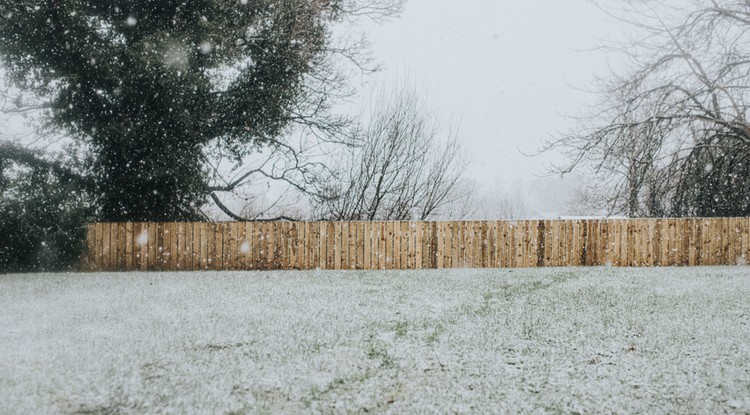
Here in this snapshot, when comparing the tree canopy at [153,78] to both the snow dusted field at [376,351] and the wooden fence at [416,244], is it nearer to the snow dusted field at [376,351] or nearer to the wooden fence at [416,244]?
the wooden fence at [416,244]

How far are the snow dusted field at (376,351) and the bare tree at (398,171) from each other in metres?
9.41

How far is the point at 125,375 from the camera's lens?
391 centimetres

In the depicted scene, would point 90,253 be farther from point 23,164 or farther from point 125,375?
point 125,375

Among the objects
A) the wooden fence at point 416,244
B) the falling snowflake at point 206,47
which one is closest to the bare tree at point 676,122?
the wooden fence at point 416,244

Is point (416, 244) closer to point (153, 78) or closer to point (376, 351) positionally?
point (153, 78)

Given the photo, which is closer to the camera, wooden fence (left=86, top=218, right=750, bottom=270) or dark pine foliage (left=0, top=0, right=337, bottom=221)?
dark pine foliage (left=0, top=0, right=337, bottom=221)

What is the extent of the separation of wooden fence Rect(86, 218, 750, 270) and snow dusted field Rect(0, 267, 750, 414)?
4.75 metres

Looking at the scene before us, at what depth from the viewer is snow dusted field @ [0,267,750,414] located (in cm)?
348

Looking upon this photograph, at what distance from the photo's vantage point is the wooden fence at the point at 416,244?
1305 cm

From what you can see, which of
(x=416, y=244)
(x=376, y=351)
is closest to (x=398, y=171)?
(x=416, y=244)

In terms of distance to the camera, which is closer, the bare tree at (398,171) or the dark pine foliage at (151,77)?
the dark pine foliage at (151,77)

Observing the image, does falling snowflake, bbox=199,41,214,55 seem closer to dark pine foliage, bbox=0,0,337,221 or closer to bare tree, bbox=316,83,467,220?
dark pine foliage, bbox=0,0,337,221

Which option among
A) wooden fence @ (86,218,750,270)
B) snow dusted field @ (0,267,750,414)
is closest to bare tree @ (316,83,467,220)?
wooden fence @ (86,218,750,270)

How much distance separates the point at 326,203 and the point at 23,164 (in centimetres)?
802
